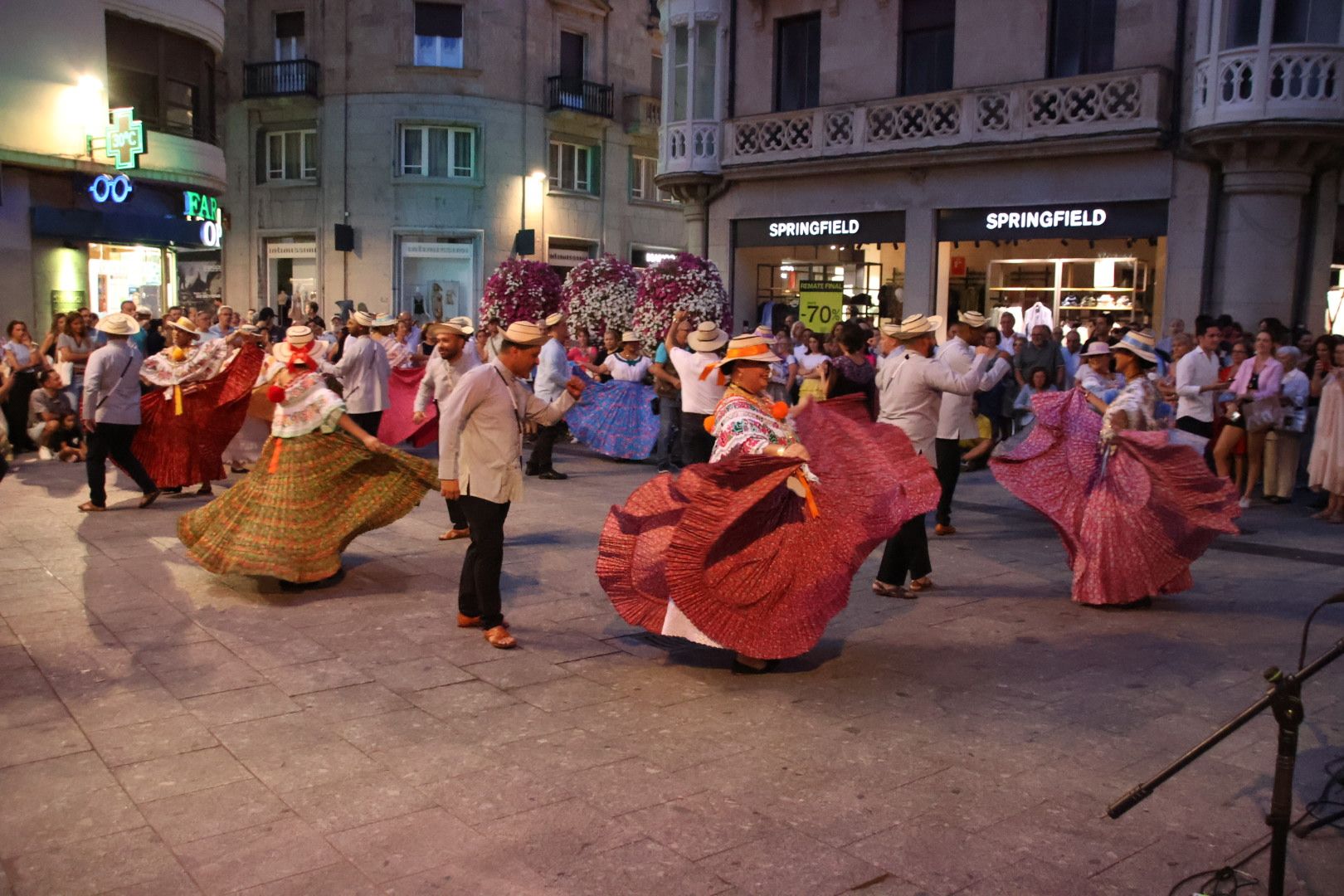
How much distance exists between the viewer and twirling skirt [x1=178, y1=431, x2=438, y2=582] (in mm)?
7980

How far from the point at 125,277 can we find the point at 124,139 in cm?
318

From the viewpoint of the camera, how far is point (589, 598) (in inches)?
321

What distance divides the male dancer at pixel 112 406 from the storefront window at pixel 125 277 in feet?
42.5

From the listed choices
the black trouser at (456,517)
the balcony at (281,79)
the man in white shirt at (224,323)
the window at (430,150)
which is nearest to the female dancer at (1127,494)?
the black trouser at (456,517)

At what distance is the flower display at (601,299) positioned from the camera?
59.4ft

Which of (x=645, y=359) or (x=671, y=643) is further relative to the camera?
(x=645, y=359)

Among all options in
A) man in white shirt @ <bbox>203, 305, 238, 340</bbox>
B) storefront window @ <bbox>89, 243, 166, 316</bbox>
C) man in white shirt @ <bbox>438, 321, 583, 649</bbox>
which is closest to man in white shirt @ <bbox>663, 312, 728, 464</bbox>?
man in white shirt @ <bbox>438, 321, 583, 649</bbox>

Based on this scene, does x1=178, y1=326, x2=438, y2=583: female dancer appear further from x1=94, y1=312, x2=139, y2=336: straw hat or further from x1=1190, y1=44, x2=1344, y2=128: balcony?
x1=1190, y1=44, x2=1344, y2=128: balcony

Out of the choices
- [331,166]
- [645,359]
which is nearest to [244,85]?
[331,166]

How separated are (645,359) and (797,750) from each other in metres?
10.6

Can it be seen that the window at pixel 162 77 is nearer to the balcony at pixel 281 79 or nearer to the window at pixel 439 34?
the balcony at pixel 281 79

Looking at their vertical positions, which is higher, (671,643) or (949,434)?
(949,434)

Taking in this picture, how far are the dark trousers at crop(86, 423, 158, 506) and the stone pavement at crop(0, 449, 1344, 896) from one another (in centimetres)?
245

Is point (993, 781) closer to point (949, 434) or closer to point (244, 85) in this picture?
point (949, 434)
